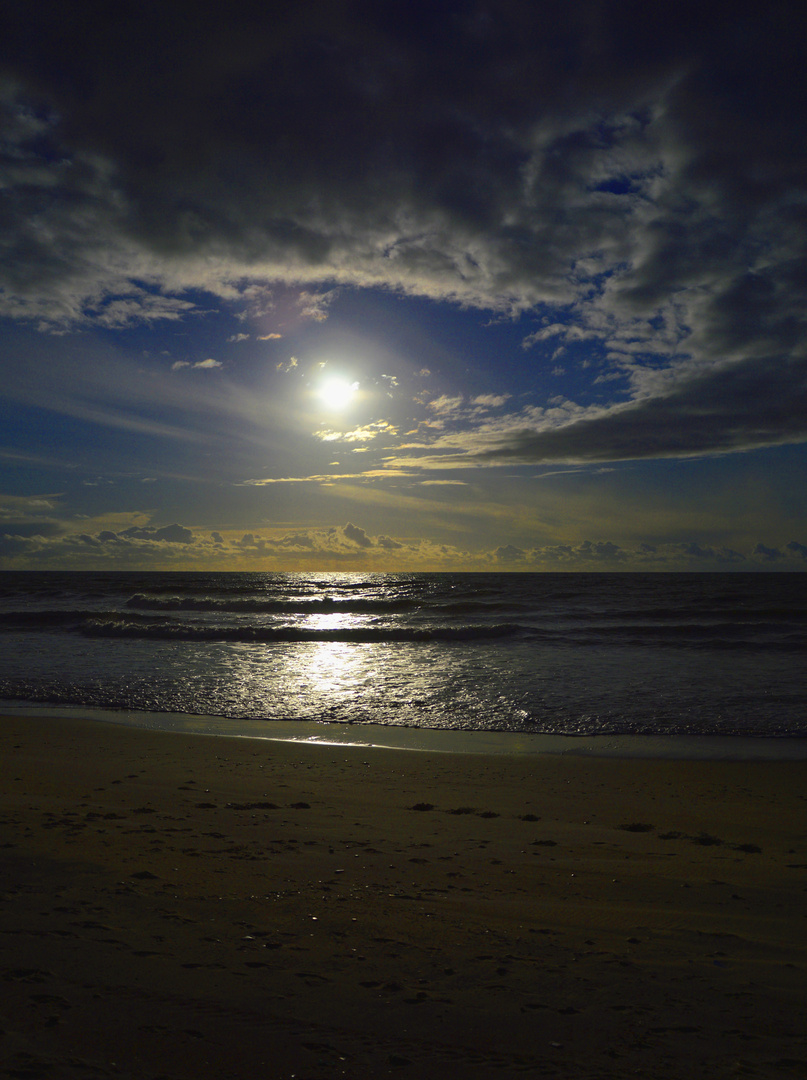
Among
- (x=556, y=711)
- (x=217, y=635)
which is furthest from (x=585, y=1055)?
(x=217, y=635)

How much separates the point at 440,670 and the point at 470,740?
19.9ft

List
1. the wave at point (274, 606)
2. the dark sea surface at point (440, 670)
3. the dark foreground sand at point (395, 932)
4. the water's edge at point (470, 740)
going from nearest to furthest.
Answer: the dark foreground sand at point (395, 932)
the water's edge at point (470, 740)
the dark sea surface at point (440, 670)
the wave at point (274, 606)

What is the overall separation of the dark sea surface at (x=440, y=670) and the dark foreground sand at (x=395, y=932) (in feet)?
13.9

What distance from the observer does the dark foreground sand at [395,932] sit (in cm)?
254

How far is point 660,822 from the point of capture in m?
6.12

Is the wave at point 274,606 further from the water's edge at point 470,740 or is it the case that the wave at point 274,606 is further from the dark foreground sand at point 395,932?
the dark foreground sand at point 395,932

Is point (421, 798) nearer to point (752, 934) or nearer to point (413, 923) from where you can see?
A: point (413, 923)

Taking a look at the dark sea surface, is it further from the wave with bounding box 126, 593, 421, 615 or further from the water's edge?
the wave with bounding box 126, 593, 421, 615

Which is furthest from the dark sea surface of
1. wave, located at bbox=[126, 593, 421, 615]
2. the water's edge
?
wave, located at bbox=[126, 593, 421, 615]

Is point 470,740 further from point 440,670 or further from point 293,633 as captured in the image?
point 293,633

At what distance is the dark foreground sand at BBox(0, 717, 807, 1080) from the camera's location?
2.54 m

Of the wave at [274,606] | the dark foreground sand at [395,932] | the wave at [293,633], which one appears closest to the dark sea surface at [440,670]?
the wave at [293,633]

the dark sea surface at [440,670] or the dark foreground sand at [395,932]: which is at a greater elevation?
the dark foreground sand at [395,932]

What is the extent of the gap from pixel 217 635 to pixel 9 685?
33.6 feet
